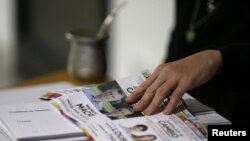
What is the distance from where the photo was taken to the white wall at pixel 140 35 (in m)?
2.22

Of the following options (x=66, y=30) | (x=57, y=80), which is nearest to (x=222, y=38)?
(x=57, y=80)

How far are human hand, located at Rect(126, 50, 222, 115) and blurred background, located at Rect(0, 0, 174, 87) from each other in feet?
3.85

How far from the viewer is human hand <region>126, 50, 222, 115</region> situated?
915mm

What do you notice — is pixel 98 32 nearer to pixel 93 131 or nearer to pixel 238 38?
pixel 238 38

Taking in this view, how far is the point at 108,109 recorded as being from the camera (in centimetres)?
91

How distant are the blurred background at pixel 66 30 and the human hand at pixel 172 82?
1173mm

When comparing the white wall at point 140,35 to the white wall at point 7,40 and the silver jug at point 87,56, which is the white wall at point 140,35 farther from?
the white wall at point 7,40

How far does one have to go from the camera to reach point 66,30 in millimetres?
3072

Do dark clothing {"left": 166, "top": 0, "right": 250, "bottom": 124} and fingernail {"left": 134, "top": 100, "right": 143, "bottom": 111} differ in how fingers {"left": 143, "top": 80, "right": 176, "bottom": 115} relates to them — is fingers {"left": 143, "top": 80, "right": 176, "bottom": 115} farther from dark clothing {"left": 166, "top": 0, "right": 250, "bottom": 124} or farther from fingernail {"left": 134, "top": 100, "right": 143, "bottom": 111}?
dark clothing {"left": 166, "top": 0, "right": 250, "bottom": 124}

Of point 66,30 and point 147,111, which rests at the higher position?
point 66,30

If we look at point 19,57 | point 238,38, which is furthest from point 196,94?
point 19,57

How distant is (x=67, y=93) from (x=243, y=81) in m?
0.41

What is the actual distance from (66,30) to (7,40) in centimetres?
64

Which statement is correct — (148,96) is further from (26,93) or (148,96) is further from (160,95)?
(26,93)
